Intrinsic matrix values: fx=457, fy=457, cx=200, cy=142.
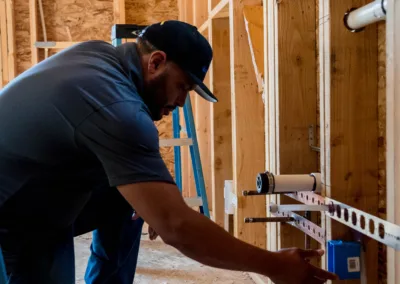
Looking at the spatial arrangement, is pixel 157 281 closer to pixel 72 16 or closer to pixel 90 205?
pixel 90 205

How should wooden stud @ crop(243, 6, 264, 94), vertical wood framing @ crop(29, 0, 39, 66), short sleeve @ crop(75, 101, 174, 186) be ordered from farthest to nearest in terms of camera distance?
vertical wood framing @ crop(29, 0, 39, 66), wooden stud @ crop(243, 6, 264, 94), short sleeve @ crop(75, 101, 174, 186)

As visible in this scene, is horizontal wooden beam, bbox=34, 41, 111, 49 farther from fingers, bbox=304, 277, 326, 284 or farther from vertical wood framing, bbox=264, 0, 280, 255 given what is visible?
fingers, bbox=304, 277, 326, 284

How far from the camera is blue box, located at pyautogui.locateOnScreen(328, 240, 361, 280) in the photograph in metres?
1.20

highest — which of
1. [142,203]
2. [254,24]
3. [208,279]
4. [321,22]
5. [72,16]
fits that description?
[72,16]

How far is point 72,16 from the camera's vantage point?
4.18 m

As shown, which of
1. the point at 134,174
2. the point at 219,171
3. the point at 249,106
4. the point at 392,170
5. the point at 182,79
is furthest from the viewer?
the point at 219,171

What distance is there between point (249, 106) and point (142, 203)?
143 cm

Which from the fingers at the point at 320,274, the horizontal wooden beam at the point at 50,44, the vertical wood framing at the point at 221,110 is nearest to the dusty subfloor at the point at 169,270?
the vertical wood framing at the point at 221,110

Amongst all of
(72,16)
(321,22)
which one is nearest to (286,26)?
(321,22)

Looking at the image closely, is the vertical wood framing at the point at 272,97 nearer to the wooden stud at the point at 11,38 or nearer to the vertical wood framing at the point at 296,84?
the vertical wood framing at the point at 296,84

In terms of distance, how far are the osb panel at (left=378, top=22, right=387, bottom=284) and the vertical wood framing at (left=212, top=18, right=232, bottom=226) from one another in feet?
5.65

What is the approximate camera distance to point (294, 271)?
0.99 m

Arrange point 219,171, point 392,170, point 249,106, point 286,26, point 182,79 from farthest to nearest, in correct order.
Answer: point 219,171 → point 249,106 → point 286,26 → point 182,79 → point 392,170

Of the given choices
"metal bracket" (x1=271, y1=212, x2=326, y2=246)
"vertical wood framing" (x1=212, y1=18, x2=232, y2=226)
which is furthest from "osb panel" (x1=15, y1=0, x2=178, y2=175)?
"metal bracket" (x1=271, y1=212, x2=326, y2=246)
